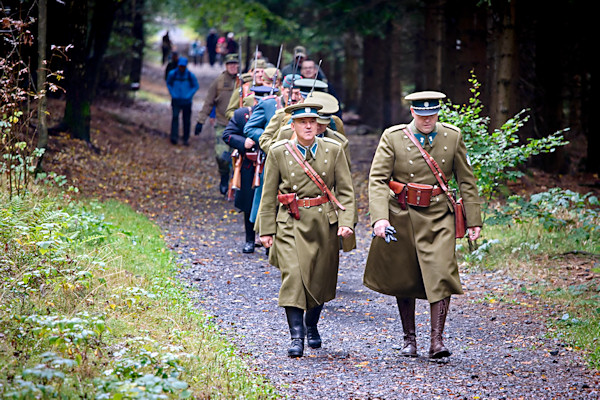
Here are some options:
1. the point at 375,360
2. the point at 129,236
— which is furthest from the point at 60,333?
the point at 129,236

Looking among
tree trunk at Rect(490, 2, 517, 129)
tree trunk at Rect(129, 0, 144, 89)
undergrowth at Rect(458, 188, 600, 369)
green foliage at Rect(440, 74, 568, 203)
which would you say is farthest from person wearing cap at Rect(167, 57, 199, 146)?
green foliage at Rect(440, 74, 568, 203)

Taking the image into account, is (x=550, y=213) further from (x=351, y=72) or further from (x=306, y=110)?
(x=351, y=72)

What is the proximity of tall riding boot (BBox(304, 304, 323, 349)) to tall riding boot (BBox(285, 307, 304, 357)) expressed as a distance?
21cm

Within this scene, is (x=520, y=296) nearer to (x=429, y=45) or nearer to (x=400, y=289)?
(x=400, y=289)

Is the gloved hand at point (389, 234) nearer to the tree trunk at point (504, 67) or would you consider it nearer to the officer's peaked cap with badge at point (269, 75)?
the officer's peaked cap with badge at point (269, 75)

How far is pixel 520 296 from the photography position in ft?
30.2

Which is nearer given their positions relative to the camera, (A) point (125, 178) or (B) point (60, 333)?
(B) point (60, 333)

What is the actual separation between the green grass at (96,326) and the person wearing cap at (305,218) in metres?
0.80

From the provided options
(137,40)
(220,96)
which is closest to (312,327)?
(220,96)

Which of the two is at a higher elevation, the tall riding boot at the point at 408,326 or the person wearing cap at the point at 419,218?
the person wearing cap at the point at 419,218

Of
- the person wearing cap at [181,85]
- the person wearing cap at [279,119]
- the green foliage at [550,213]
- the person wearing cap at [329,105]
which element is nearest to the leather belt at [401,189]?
the person wearing cap at [329,105]

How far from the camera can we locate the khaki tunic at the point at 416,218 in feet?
22.7

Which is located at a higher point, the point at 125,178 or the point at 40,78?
the point at 40,78

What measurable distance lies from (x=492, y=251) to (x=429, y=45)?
447 inches
